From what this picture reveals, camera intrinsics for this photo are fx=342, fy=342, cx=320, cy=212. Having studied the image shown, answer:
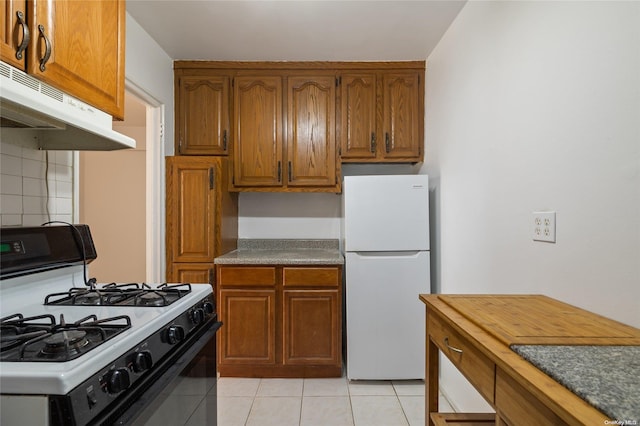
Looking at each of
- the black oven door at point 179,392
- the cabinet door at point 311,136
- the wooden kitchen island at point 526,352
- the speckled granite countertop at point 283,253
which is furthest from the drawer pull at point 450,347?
the cabinet door at point 311,136

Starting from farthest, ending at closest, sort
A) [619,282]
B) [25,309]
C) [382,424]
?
[382,424]
[25,309]
[619,282]

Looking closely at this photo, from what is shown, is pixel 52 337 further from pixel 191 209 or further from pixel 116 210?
pixel 116 210

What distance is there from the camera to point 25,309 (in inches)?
45.4

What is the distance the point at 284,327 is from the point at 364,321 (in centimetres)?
58

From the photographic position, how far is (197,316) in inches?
49.9

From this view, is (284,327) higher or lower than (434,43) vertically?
lower

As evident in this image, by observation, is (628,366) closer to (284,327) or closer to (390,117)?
(284,327)

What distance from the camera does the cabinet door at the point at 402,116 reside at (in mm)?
2732

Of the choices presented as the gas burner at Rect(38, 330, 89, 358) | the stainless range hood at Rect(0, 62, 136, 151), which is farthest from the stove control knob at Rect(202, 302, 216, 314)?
the stainless range hood at Rect(0, 62, 136, 151)

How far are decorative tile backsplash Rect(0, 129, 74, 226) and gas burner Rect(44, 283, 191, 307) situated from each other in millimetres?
323

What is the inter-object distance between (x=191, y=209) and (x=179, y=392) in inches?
67.1

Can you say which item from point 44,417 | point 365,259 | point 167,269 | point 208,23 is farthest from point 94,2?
point 365,259

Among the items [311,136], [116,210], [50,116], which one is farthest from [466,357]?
[116,210]

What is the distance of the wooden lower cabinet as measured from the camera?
8.13ft
